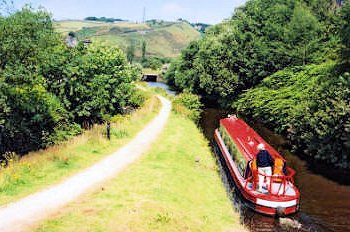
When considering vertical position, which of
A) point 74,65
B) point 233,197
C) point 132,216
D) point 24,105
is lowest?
point 233,197

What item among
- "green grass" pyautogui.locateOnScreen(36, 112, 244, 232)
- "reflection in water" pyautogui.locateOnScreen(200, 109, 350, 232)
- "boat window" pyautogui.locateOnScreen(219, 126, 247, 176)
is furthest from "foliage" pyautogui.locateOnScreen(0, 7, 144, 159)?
"reflection in water" pyautogui.locateOnScreen(200, 109, 350, 232)

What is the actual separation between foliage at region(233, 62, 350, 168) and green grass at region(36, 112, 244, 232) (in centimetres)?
755

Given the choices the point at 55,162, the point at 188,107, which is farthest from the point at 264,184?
the point at 188,107

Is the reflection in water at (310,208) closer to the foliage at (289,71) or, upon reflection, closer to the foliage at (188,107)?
the foliage at (289,71)

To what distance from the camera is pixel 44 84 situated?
28312 millimetres

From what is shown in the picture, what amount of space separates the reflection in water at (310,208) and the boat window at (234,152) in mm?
1038

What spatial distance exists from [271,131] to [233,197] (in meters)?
19.6

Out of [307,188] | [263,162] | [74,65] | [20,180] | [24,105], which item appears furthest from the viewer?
[74,65]

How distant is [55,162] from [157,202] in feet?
19.9

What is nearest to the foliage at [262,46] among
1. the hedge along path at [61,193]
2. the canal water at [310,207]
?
the canal water at [310,207]

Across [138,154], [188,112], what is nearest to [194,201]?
[138,154]

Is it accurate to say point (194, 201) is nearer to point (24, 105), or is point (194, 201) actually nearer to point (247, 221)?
point (247, 221)

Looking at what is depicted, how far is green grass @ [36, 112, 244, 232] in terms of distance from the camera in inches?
512

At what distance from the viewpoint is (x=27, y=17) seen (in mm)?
27672
